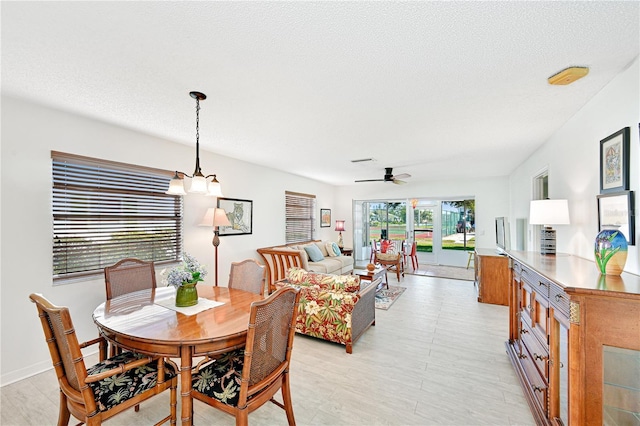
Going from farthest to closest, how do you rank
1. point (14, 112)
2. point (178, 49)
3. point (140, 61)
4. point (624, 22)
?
point (14, 112) < point (140, 61) < point (178, 49) < point (624, 22)

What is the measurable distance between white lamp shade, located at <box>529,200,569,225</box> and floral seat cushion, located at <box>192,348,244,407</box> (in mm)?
2860

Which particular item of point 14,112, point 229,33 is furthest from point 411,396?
point 14,112

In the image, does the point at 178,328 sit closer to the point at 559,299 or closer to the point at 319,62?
the point at 319,62

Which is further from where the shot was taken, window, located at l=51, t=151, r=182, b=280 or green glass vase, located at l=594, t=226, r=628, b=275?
window, located at l=51, t=151, r=182, b=280

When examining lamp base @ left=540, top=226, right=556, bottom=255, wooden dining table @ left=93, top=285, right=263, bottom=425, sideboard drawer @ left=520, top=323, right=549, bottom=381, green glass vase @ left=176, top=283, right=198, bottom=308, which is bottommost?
sideboard drawer @ left=520, top=323, right=549, bottom=381

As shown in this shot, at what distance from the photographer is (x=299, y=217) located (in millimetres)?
6629

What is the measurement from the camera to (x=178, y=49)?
1.66 meters

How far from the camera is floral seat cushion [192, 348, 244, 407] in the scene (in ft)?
5.08

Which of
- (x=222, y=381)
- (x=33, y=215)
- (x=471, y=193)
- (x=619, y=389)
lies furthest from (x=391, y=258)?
(x=33, y=215)

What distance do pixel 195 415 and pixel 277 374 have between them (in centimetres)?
85

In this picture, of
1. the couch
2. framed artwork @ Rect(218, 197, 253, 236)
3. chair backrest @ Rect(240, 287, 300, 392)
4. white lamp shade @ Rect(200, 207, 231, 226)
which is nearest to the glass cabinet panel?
chair backrest @ Rect(240, 287, 300, 392)

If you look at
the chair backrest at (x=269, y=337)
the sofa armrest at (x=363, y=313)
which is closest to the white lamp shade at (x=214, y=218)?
the sofa armrest at (x=363, y=313)

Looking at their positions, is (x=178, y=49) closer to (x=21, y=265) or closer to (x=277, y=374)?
(x=277, y=374)

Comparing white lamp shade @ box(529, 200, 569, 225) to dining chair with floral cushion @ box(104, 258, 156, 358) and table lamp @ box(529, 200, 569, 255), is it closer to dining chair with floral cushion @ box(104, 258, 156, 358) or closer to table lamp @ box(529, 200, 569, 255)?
table lamp @ box(529, 200, 569, 255)
